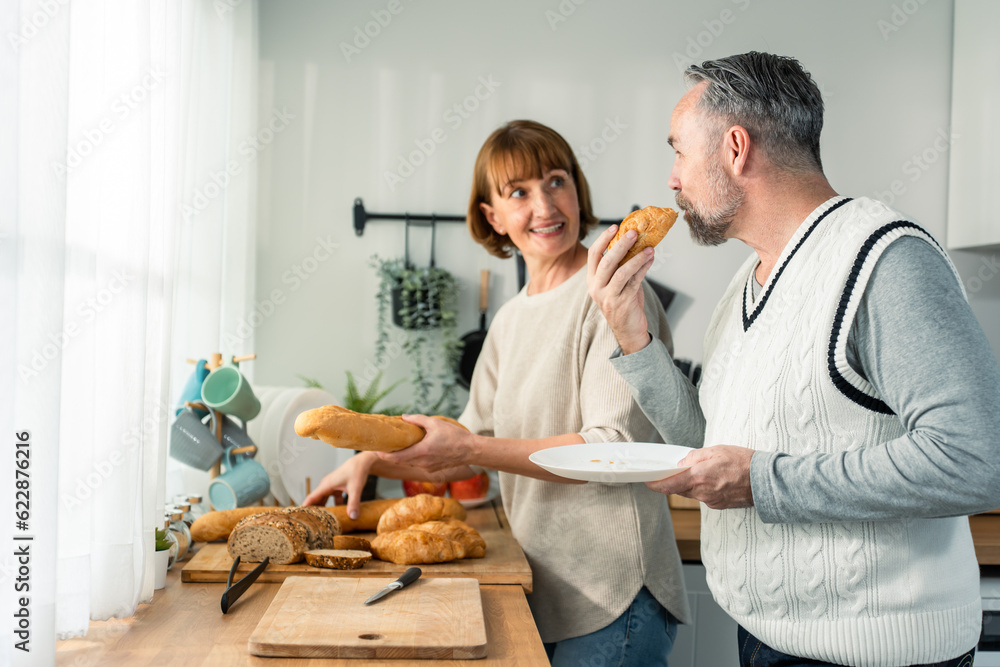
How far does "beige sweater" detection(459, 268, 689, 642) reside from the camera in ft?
4.02

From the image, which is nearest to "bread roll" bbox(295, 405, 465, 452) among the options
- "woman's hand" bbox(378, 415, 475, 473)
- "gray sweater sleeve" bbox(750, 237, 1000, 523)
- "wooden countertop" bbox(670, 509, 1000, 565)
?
"woman's hand" bbox(378, 415, 475, 473)

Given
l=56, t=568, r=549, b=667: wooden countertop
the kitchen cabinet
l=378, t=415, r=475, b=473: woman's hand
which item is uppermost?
the kitchen cabinet

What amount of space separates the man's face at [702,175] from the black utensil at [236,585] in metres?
0.82

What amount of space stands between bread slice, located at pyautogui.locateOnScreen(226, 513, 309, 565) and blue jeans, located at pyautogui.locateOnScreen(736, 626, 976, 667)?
2.24 feet

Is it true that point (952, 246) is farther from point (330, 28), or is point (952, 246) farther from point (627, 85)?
point (330, 28)

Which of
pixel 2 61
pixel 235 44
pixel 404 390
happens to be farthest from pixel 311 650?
pixel 235 44

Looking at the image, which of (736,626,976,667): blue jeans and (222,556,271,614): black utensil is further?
(222,556,271,614): black utensil

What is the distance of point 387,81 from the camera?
2.27 metres

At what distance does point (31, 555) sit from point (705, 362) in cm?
89

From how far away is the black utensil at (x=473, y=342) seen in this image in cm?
225

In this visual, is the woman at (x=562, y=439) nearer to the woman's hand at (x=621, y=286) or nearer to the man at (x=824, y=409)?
the woman's hand at (x=621, y=286)

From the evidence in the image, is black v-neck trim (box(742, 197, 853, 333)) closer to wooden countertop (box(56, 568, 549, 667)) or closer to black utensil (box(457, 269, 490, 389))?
A: wooden countertop (box(56, 568, 549, 667))

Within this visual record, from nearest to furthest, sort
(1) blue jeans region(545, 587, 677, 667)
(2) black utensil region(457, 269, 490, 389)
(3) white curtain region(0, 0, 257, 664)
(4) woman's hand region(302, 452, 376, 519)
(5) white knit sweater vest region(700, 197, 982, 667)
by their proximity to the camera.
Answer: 1. (3) white curtain region(0, 0, 257, 664)
2. (5) white knit sweater vest region(700, 197, 982, 667)
3. (1) blue jeans region(545, 587, 677, 667)
4. (4) woman's hand region(302, 452, 376, 519)
5. (2) black utensil region(457, 269, 490, 389)

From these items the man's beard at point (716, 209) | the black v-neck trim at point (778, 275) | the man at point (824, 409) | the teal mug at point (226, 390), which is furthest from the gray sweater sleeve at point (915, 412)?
the teal mug at point (226, 390)
